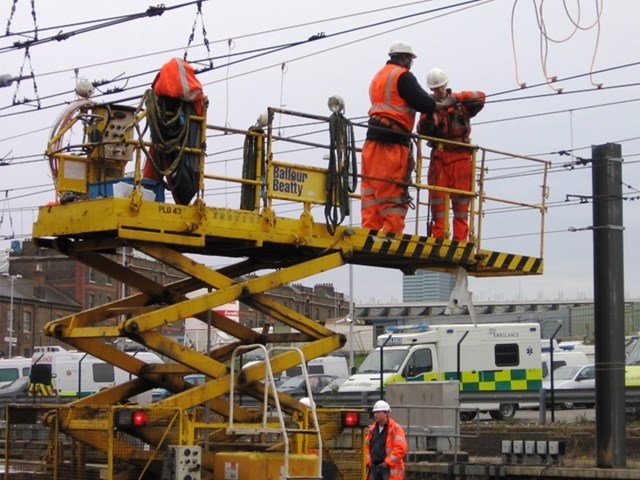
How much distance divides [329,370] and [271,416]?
41.6 metres

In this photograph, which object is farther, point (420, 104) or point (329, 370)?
point (329, 370)

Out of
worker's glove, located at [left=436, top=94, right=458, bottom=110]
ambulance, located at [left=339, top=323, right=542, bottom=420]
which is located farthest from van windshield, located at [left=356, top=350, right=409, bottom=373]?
worker's glove, located at [left=436, top=94, right=458, bottom=110]

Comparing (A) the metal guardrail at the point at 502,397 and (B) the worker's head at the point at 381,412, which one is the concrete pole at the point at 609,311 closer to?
(B) the worker's head at the point at 381,412

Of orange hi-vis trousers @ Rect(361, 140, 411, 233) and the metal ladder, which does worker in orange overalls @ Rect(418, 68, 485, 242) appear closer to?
orange hi-vis trousers @ Rect(361, 140, 411, 233)

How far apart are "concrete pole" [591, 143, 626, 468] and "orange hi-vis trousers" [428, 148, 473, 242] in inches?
171

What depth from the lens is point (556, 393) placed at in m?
31.2

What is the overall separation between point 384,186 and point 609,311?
5611 mm

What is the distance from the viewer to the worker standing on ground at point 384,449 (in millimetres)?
A: 14109

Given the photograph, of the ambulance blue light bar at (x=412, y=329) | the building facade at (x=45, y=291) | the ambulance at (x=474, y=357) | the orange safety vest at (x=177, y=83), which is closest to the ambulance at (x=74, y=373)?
the ambulance blue light bar at (x=412, y=329)

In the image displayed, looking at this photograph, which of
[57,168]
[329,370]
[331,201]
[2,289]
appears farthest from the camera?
[2,289]

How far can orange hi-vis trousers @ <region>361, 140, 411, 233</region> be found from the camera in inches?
532

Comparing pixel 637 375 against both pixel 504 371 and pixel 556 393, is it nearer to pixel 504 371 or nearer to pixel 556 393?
pixel 556 393

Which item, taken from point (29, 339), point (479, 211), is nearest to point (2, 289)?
point (29, 339)

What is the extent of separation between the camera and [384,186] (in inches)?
533
